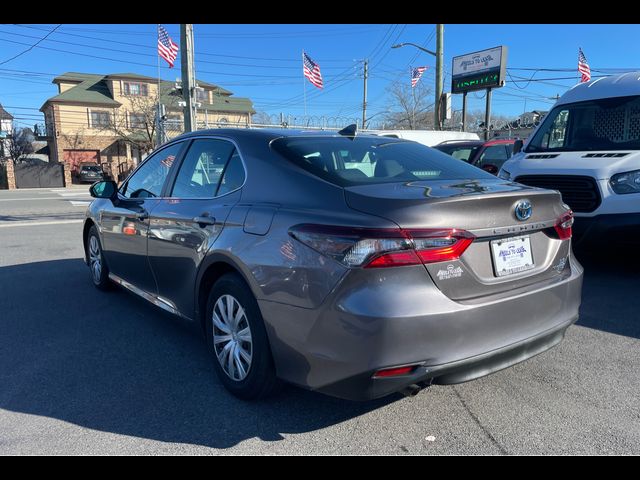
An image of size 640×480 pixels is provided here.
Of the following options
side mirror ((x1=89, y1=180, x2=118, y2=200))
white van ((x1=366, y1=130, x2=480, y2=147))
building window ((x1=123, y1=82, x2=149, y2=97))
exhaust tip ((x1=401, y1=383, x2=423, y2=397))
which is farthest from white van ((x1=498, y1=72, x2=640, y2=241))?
building window ((x1=123, y1=82, x2=149, y2=97))

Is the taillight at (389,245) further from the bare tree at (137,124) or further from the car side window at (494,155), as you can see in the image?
the bare tree at (137,124)

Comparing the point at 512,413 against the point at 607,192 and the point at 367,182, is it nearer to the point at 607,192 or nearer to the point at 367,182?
the point at 367,182

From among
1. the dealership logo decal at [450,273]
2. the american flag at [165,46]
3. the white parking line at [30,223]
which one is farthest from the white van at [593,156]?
Result: the american flag at [165,46]

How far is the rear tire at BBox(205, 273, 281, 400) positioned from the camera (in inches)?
110

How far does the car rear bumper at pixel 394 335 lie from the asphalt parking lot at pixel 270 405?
40 centimetres

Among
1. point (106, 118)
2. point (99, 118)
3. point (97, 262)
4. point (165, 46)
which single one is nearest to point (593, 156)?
point (97, 262)

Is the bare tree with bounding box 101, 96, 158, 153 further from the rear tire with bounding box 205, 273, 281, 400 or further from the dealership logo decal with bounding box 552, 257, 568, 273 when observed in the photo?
the dealership logo decal with bounding box 552, 257, 568, 273

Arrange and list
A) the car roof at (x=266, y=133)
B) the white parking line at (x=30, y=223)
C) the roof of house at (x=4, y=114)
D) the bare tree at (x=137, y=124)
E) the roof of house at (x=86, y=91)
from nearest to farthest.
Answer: the car roof at (x=266, y=133)
the white parking line at (x=30, y=223)
the bare tree at (x=137, y=124)
the roof of house at (x=86, y=91)
the roof of house at (x=4, y=114)

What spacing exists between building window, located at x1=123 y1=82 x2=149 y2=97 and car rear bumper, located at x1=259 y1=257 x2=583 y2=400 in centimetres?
5089

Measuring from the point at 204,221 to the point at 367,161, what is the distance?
1.15 m

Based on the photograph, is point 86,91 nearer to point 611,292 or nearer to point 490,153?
point 490,153

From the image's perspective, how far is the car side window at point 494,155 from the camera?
34.2ft

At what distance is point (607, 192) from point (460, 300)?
3.83m

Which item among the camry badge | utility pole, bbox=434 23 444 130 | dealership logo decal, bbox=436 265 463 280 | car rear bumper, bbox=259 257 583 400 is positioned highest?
utility pole, bbox=434 23 444 130
